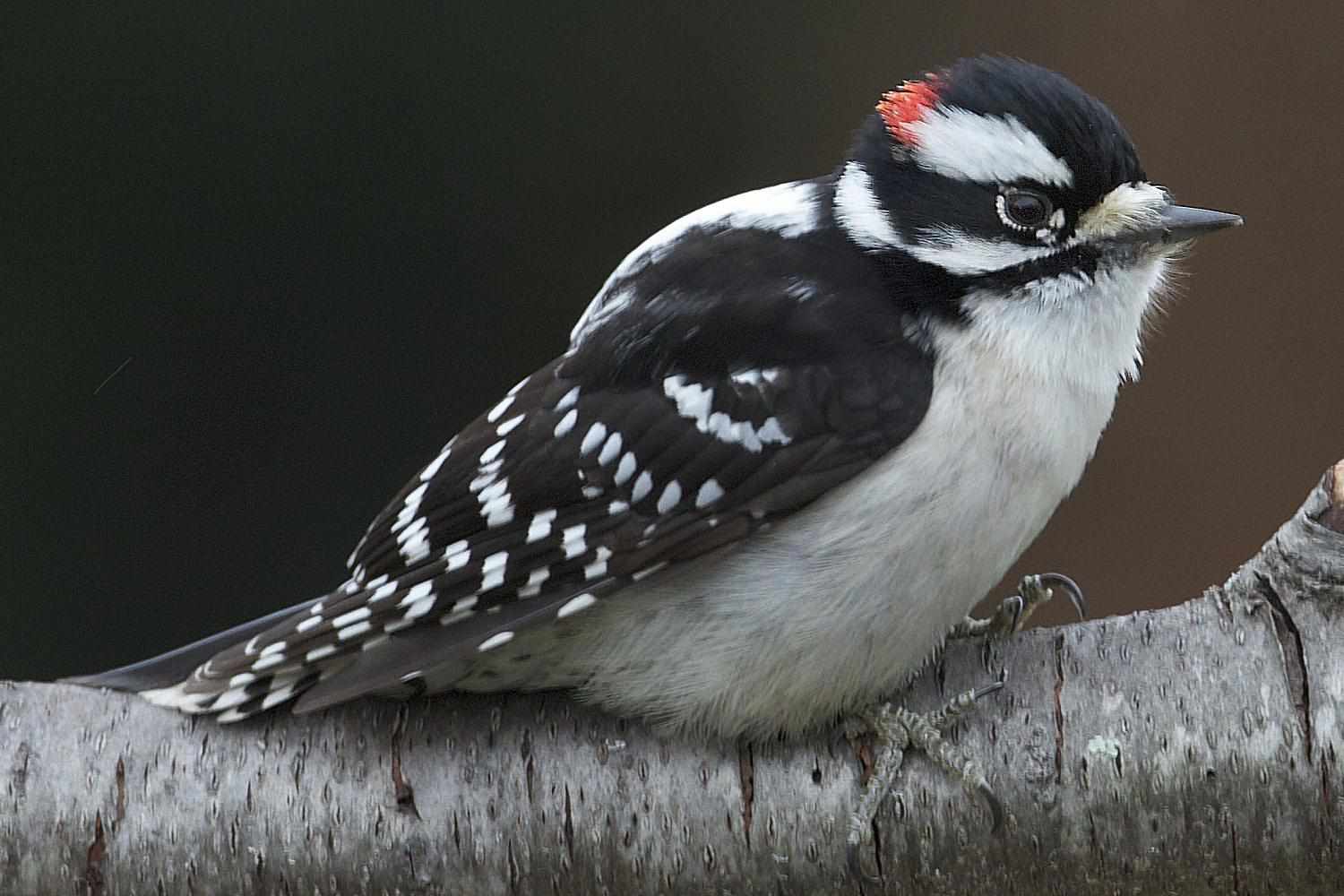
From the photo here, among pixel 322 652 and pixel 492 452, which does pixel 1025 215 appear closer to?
pixel 492 452

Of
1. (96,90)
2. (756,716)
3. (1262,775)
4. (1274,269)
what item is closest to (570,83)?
(96,90)

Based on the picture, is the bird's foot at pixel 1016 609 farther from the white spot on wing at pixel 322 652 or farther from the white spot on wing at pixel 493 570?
the white spot on wing at pixel 322 652

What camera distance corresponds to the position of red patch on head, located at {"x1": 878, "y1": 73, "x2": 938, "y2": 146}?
2203 mm

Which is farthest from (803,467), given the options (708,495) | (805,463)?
(708,495)

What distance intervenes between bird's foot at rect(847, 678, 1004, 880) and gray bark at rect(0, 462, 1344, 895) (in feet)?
0.06

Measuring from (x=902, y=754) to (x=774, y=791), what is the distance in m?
0.18

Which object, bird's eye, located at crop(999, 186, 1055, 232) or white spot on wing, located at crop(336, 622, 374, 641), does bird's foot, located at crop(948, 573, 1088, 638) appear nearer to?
bird's eye, located at crop(999, 186, 1055, 232)

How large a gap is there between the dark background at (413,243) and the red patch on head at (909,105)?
165 centimetres

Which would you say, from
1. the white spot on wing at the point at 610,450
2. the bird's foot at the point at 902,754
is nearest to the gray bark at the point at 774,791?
the bird's foot at the point at 902,754

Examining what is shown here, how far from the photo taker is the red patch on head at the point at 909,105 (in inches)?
86.7

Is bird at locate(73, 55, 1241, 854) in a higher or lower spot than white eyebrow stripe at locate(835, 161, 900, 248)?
lower

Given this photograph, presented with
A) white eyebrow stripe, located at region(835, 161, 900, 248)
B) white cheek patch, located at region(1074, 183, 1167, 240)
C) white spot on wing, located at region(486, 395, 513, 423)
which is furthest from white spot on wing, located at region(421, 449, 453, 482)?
white cheek patch, located at region(1074, 183, 1167, 240)

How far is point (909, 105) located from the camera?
222 centimetres

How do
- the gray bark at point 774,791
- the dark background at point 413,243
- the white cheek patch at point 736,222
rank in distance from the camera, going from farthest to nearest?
the dark background at point 413,243 < the white cheek patch at point 736,222 < the gray bark at point 774,791
